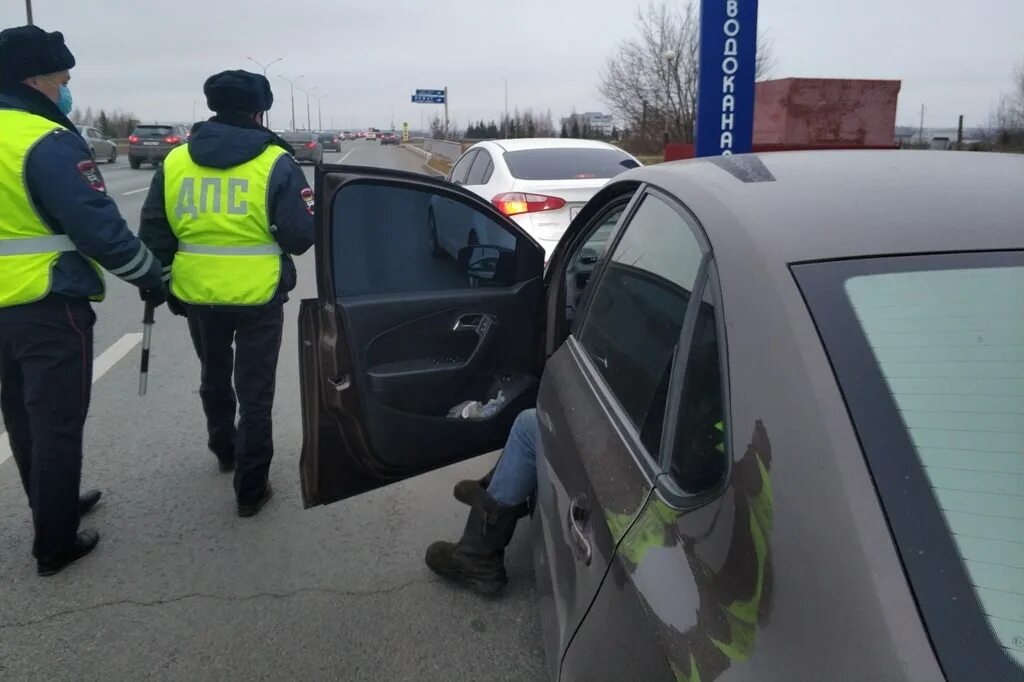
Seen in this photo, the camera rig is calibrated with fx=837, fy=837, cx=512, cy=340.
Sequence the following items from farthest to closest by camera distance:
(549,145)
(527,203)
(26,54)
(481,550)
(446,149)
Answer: (446,149)
(549,145)
(527,203)
(26,54)
(481,550)

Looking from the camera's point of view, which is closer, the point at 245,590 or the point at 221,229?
the point at 245,590

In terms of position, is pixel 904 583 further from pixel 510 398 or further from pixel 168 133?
pixel 168 133

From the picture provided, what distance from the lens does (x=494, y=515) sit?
2.90 metres

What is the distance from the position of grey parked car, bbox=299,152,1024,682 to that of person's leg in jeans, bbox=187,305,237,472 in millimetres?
1879

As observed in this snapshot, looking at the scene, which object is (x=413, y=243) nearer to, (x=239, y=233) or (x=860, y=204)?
(x=239, y=233)

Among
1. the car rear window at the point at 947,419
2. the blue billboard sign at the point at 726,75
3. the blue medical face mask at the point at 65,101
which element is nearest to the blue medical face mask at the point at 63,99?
the blue medical face mask at the point at 65,101

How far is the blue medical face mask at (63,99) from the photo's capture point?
131 inches

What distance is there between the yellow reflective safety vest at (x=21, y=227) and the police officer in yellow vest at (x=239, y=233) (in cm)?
54

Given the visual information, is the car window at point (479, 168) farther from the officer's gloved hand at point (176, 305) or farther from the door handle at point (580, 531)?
the door handle at point (580, 531)

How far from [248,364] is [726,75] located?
4.15 meters

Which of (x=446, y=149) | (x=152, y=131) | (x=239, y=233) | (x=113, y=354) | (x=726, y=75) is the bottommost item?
(x=113, y=354)

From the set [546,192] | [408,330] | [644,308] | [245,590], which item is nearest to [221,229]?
[408,330]

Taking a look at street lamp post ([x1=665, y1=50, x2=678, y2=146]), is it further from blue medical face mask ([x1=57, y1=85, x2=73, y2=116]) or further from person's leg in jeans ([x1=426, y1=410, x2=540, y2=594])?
person's leg in jeans ([x1=426, y1=410, x2=540, y2=594])

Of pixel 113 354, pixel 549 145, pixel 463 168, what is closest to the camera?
pixel 113 354
